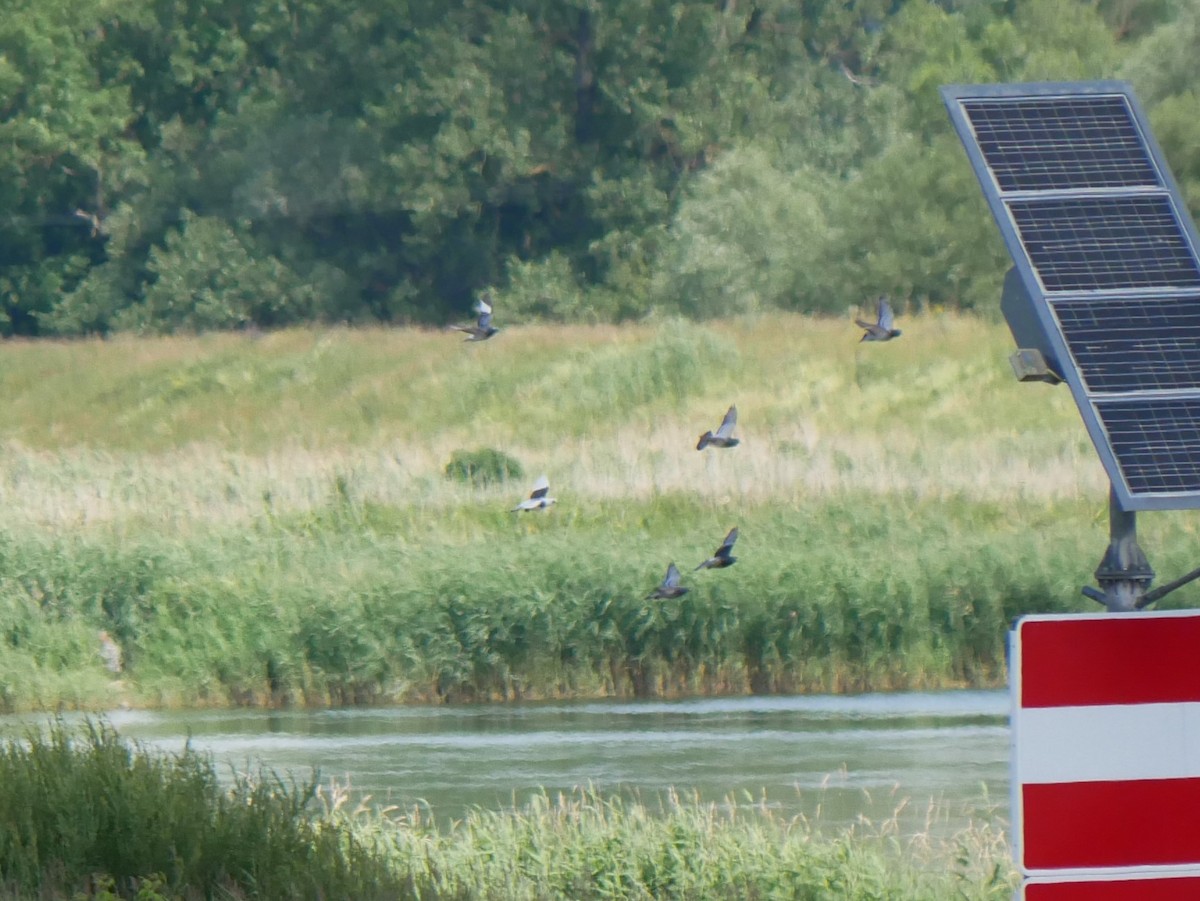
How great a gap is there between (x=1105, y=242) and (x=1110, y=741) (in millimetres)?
2402

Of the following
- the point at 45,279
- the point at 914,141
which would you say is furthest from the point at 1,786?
the point at 45,279

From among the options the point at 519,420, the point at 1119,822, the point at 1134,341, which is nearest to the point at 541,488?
the point at 1134,341

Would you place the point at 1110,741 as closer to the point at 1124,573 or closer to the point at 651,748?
the point at 1124,573

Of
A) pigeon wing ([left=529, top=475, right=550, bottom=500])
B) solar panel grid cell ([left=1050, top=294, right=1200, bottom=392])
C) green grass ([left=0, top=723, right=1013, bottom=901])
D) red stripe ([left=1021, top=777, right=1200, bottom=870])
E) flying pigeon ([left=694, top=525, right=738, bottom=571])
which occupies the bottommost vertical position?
green grass ([left=0, top=723, right=1013, bottom=901])

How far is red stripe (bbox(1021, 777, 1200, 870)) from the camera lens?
4.14 meters

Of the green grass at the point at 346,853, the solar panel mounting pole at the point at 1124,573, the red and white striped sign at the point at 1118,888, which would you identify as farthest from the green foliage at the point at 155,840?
the red and white striped sign at the point at 1118,888

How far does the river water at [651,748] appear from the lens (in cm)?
1511

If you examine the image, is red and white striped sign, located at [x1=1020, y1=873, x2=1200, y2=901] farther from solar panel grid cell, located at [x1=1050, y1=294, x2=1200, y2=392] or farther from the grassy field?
the grassy field

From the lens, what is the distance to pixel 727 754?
17.0 meters

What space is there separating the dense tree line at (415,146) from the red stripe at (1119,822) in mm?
46631

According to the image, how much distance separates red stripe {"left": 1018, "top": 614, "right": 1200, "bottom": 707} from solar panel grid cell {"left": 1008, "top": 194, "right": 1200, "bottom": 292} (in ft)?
6.32

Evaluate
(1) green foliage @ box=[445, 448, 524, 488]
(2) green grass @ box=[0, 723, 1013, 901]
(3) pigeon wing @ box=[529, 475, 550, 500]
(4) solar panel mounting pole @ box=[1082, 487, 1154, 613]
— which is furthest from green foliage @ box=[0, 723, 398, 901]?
(1) green foliage @ box=[445, 448, 524, 488]

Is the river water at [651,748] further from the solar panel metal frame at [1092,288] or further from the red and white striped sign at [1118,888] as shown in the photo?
the red and white striped sign at [1118,888]

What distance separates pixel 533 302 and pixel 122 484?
29.5 m
